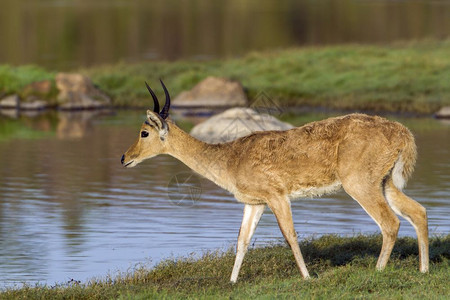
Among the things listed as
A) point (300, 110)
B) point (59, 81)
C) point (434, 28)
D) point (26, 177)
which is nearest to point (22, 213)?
point (26, 177)

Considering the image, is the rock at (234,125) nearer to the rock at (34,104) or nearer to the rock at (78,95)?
the rock at (78,95)

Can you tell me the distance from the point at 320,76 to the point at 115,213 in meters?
25.5

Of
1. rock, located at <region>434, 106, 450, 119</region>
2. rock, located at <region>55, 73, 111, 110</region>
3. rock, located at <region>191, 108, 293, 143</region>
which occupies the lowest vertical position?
rock, located at <region>55, 73, 111, 110</region>

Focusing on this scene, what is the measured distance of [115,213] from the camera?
19000mm

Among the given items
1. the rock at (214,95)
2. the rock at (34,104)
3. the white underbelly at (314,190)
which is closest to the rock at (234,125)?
the rock at (214,95)

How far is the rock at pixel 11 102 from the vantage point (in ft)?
137

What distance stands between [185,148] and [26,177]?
1127 centimetres

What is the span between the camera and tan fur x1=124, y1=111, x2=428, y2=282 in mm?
12773

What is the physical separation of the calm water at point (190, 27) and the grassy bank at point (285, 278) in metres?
45.4

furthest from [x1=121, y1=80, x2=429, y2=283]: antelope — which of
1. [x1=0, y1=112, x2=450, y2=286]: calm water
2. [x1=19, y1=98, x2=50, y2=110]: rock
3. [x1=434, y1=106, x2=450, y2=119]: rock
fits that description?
[x1=19, y1=98, x2=50, y2=110]: rock

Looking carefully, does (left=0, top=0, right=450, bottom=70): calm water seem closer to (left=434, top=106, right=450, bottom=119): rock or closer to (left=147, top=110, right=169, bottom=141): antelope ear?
(left=434, top=106, right=450, bottom=119): rock

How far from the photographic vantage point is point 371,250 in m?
14.7

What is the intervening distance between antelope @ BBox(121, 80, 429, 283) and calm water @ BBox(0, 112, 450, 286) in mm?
2077

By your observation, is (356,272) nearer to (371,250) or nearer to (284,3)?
(371,250)
